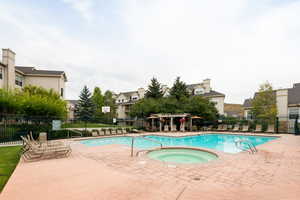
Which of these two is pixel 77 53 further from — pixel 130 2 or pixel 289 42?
pixel 289 42

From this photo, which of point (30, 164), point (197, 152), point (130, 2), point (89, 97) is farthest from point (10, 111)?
point (89, 97)

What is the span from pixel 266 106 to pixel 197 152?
749 inches

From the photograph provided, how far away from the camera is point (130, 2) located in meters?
10.7

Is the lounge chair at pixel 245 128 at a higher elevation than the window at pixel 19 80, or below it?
below

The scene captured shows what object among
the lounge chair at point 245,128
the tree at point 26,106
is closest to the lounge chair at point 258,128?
the lounge chair at point 245,128

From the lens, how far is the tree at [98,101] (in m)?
35.3

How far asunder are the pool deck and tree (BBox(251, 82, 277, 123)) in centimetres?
1884

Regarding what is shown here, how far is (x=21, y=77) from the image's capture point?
22.0 m

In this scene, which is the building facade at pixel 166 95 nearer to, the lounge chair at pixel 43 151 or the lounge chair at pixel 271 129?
the lounge chair at pixel 271 129

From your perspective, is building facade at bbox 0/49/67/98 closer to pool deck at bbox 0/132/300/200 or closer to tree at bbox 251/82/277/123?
pool deck at bbox 0/132/300/200

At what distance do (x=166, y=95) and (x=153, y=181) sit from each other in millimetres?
31380

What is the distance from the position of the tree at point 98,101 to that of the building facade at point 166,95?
5.25 metres

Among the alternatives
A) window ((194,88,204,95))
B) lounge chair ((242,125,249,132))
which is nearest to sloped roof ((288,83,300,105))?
lounge chair ((242,125,249,132))

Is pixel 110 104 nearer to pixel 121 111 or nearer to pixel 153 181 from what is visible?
pixel 121 111
